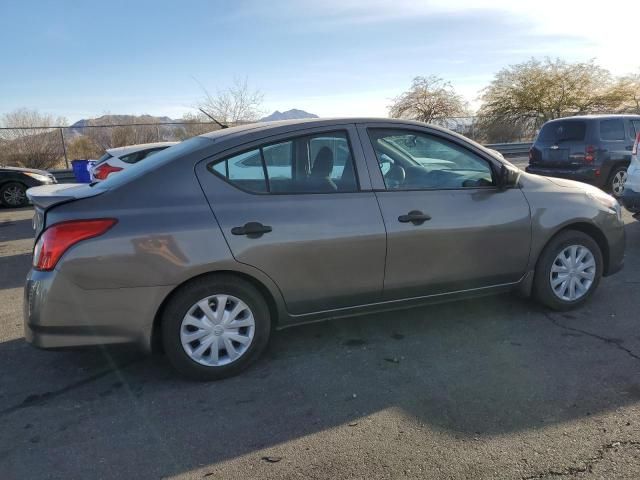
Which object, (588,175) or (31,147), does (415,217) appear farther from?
(31,147)

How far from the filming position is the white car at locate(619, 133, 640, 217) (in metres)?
6.54

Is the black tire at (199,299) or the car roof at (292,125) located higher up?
the car roof at (292,125)

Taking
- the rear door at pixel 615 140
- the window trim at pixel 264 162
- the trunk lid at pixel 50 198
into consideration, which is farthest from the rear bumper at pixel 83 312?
the rear door at pixel 615 140

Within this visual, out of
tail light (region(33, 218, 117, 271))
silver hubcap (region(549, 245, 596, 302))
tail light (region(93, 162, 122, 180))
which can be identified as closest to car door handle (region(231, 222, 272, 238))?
tail light (region(33, 218, 117, 271))

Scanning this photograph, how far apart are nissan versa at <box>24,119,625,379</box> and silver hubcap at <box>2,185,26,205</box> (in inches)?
388

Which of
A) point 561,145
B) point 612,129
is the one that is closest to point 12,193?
point 561,145

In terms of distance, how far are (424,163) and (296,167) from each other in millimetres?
1050

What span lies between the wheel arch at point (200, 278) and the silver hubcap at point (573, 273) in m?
2.36

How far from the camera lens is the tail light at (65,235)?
306 centimetres

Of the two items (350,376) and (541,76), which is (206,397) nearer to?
(350,376)

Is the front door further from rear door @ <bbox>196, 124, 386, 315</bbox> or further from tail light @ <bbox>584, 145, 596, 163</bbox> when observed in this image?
tail light @ <bbox>584, 145, 596, 163</bbox>

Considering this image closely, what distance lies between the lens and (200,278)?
3307 millimetres

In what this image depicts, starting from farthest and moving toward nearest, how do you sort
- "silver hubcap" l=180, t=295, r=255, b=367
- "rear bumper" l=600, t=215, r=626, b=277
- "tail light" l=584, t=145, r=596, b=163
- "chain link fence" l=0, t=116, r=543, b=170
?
"chain link fence" l=0, t=116, r=543, b=170 < "tail light" l=584, t=145, r=596, b=163 < "rear bumper" l=600, t=215, r=626, b=277 < "silver hubcap" l=180, t=295, r=255, b=367

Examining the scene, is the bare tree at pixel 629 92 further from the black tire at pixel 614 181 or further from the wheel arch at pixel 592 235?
the wheel arch at pixel 592 235
